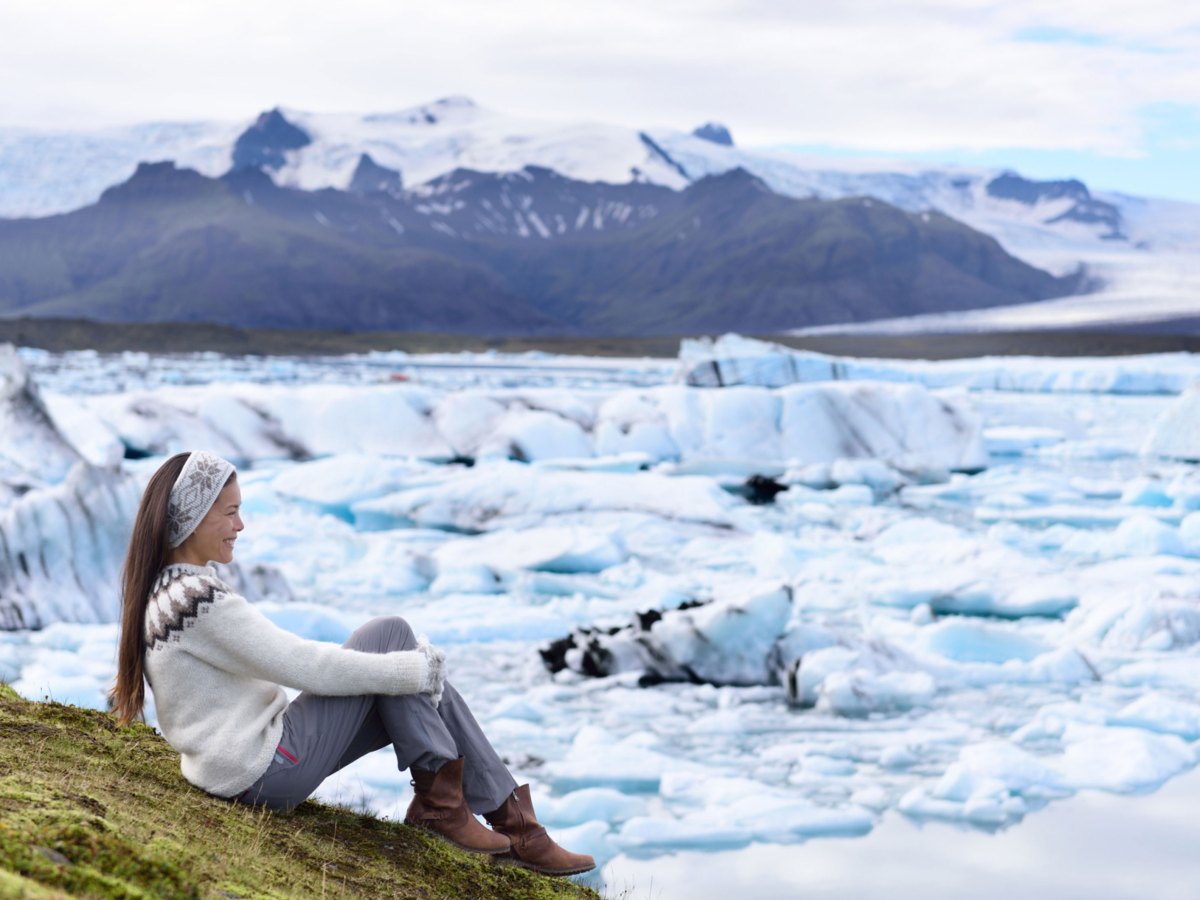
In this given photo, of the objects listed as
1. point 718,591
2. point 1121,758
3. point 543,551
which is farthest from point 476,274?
point 1121,758

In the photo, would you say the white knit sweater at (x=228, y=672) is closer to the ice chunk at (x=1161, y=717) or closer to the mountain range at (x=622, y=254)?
the ice chunk at (x=1161, y=717)

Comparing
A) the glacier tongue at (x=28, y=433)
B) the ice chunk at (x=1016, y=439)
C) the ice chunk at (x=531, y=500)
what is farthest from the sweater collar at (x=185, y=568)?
the ice chunk at (x=1016, y=439)

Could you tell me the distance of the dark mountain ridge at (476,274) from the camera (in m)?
159

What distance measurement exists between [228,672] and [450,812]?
71 centimetres

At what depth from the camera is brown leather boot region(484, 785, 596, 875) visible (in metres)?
3.35

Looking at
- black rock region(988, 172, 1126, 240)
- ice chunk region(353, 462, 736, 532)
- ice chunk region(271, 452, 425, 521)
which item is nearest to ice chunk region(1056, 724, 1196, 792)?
ice chunk region(353, 462, 736, 532)

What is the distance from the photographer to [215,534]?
2945mm

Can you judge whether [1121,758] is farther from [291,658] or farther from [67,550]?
[67,550]

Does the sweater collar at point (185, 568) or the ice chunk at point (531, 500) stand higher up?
the sweater collar at point (185, 568)

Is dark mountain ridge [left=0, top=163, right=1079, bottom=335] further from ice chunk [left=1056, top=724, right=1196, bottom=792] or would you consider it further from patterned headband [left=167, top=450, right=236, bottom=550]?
patterned headband [left=167, top=450, right=236, bottom=550]

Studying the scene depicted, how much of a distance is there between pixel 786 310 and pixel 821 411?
139033mm

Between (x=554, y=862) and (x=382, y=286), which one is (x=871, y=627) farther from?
(x=382, y=286)

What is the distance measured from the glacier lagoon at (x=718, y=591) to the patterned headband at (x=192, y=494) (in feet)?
9.41

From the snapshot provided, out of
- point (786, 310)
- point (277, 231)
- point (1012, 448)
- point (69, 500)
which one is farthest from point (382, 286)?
point (69, 500)
